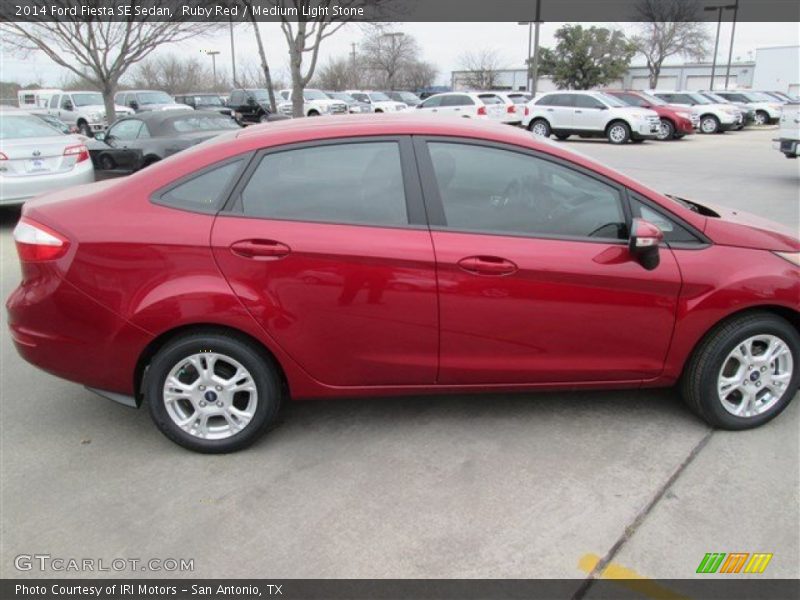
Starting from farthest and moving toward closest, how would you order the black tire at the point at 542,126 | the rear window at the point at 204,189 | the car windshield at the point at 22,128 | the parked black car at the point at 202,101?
the parked black car at the point at 202,101, the black tire at the point at 542,126, the car windshield at the point at 22,128, the rear window at the point at 204,189

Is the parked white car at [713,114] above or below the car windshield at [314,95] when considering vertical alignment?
below

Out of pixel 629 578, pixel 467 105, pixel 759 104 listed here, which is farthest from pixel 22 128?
pixel 759 104

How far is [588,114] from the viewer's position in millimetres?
21641

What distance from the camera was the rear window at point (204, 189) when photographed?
313 cm

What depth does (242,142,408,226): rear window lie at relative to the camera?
3113 millimetres

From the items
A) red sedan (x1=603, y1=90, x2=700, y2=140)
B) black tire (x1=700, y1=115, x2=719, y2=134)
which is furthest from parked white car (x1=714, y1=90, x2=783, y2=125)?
red sedan (x1=603, y1=90, x2=700, y2=140)

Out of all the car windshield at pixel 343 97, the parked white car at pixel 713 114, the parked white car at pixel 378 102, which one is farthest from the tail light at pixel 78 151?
the parked white car at pixel 713 114

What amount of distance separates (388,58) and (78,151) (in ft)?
182

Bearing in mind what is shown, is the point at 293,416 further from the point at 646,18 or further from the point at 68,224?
the point at 646,18

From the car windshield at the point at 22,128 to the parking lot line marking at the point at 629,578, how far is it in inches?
359

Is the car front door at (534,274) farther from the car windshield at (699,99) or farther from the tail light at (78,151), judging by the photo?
the car windshield at (699,99)

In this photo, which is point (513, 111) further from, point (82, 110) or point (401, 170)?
point (401, 170)

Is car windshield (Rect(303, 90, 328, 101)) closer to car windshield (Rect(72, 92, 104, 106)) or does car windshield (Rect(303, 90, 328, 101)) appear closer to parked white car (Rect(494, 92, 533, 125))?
car windshield (Rect(72, 92, 104, 106))
